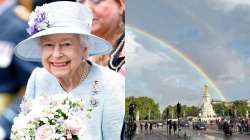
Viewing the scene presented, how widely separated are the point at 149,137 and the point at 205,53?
1046 millimetres

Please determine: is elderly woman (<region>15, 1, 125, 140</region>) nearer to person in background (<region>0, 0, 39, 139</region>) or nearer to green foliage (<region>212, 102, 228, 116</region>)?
person in background (<region>0, 0, 39, 139</region>)

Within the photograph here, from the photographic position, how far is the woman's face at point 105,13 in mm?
3111

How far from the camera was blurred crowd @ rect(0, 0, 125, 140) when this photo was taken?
3.06 m

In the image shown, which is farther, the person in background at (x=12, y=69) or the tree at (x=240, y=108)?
the tree at (x=240, y=108)

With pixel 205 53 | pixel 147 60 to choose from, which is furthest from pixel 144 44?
pixel 205 53

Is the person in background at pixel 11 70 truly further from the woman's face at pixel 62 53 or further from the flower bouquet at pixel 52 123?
the flower bouquet at pixel 52 123

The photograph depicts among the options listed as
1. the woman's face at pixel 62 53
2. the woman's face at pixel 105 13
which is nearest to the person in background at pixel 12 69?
the woman's face at pixel 62 53

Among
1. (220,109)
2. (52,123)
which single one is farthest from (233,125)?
(52,123)

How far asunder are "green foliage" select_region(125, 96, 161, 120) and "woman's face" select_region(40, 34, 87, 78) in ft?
5.21

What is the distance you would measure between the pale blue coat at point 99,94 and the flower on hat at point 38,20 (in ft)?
0.84

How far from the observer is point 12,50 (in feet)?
10.1

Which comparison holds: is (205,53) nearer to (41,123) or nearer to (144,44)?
(144,44)

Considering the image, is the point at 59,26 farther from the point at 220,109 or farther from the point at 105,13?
the point at 220,109

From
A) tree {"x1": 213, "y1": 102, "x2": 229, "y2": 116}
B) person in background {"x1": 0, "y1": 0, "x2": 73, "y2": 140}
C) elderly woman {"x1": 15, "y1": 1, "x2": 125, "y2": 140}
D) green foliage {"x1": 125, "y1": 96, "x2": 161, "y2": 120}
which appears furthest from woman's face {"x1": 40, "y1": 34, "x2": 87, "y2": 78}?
tree {"x1": 213, "y1": 102, "x2": 229, "y2": 116}
